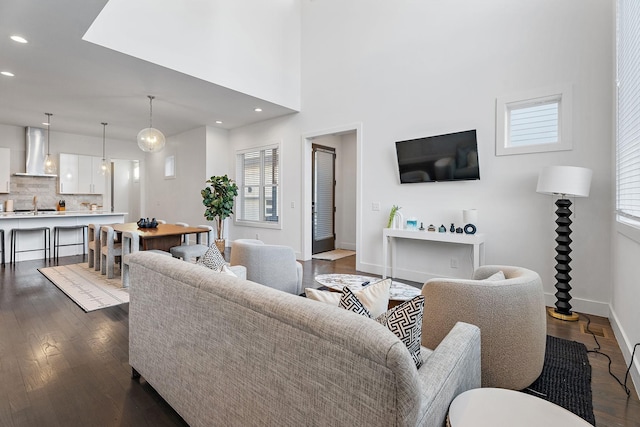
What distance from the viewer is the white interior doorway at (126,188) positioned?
1023 cm

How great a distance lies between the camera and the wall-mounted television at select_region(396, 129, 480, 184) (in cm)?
397

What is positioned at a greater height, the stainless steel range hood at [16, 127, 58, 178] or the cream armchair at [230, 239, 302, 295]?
the stainless steel range hood at [16, 127, 58, 178]

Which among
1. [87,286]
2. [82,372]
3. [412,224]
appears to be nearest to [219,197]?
[87,286]

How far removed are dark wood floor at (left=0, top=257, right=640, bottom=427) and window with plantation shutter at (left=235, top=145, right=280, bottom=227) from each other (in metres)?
3.68

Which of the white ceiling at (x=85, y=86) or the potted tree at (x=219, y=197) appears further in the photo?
the potted tree at (x=219, y=197)

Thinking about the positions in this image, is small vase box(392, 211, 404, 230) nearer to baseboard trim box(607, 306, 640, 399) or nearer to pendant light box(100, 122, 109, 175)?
baseboard trim box(607, 306, 640, 399)

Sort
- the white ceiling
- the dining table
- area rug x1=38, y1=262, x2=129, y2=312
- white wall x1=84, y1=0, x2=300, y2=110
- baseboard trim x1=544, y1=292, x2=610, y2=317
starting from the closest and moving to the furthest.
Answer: the white ceiling → baseboard trim x1=544, y1=292, x2=610, y2=317 → area rug x1=38, y1=262, x2=129, y2=312 → white wall x1=84, y1=0, x2=300, y2=110 → the dining table

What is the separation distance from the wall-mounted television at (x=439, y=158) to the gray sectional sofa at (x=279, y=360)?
3.12m

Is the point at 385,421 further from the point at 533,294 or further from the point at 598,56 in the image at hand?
the point at 598,56

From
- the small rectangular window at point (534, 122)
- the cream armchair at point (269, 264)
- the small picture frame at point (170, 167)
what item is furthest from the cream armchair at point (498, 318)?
the small picture frame at point (170, 167)

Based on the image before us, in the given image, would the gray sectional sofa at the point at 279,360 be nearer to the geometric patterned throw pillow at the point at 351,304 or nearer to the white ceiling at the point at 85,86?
the geometric patterned throw pillow at the point at 351,304

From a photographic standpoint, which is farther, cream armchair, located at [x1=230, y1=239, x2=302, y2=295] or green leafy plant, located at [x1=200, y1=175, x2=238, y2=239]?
green leafy plant, located at [x1=200, y1=175, x2=238, y2=239]

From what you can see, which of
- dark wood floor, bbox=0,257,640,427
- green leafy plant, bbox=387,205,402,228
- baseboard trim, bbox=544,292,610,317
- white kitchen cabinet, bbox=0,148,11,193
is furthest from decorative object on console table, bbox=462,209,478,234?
white kitchen cabinet, bbox=0,148,11,193

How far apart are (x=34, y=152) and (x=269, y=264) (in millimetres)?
7453
